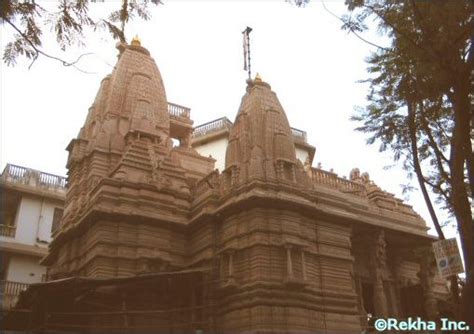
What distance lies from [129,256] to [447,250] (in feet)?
39.8

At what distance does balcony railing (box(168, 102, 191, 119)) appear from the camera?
3006 cm

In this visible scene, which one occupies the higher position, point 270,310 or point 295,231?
point 295,231

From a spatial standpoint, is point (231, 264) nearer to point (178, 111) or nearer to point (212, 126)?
point (178, 111)

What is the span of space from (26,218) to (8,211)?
2081 millimetres

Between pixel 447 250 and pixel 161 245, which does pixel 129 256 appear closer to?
pixel 161 245

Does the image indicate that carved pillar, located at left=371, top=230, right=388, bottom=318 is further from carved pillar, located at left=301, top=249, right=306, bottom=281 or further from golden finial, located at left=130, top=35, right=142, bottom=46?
golden finial, located at left=130, top=35, right=142, bottom=46

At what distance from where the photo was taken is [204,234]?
1931 cm

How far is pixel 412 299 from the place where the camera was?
846 inches

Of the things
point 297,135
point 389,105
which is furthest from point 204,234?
point 297,135

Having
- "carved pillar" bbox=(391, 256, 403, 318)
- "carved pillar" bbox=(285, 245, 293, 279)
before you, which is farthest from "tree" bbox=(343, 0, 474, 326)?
"carved pillar" bbox=(391, 256, 403, 318)

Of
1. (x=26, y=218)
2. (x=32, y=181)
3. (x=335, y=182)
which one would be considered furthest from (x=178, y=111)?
(x=335, y=182)

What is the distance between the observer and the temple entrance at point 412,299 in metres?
21.2

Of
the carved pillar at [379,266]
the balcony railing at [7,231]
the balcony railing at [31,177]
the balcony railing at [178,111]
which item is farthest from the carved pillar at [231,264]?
the balcony railing at [31,177]

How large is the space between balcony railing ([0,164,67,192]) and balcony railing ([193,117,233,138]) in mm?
10823
